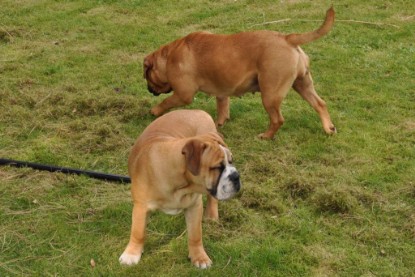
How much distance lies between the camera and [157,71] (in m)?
7.01

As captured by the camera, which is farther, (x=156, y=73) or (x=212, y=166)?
(x=156, y=73)

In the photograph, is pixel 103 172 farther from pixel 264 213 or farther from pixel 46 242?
pixel 264 213

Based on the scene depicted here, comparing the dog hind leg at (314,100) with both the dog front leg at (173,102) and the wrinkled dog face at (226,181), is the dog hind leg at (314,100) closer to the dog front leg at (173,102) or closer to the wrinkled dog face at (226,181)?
the dog front leg at (173,102)

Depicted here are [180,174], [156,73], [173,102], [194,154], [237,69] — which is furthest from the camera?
[156,73]

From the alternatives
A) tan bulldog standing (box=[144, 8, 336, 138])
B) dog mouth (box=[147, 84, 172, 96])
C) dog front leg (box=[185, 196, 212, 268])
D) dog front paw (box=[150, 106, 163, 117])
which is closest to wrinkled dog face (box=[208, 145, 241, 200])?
dog front leg (box=[185, 196, 212, 268])

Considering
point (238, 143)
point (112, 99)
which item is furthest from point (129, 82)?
point (238, 143)

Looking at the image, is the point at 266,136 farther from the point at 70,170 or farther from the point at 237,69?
the point at 70,170

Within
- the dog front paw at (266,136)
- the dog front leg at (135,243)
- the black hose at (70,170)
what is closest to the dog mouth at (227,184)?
the dog front leg at (135,243)

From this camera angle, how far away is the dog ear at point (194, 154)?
3643 mm

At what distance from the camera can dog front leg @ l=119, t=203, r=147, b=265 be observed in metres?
4.19

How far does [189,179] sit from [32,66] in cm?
559

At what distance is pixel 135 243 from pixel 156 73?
3.18 m

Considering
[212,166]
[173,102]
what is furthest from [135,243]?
[173,102]

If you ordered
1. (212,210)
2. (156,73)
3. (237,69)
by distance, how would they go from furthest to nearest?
(156,73) → (237,69) → (212,210)
